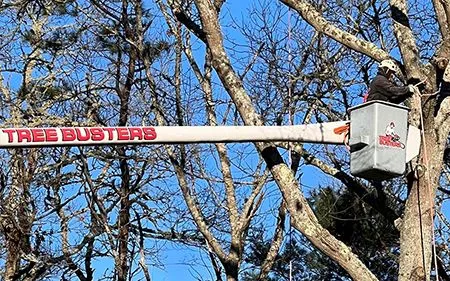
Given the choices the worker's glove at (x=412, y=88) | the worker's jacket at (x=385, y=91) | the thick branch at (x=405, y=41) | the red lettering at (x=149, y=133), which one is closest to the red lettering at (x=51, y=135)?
the red lettering at (x=149, y=133)

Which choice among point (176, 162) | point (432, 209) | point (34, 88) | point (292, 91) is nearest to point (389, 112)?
point (432, 209)

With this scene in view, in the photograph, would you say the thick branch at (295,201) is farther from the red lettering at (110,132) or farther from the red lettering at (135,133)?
the red lettering at (110,132)

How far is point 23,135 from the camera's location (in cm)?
566

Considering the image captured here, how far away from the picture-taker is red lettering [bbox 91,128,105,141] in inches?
230

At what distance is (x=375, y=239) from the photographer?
1445 centimetres

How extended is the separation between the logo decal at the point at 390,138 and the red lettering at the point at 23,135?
237cm

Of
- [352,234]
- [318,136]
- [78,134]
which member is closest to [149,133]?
[78,134]

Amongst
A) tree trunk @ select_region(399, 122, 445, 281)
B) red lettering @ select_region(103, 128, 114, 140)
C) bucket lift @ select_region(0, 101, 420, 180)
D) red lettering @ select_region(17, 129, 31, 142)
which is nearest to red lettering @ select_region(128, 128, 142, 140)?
bucket lift @ select_region(0, 101, 420, 180)

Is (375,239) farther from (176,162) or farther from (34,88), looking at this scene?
(34,88)

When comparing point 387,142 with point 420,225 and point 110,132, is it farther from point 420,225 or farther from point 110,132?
point 110,132

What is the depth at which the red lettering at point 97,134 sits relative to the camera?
584 cm

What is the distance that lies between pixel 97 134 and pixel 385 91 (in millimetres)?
2134

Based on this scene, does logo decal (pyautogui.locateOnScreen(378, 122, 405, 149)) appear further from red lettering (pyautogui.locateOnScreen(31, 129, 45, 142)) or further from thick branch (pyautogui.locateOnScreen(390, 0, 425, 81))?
red lettering (pyautogui.locateOnScreen(31, 129, 45, 142))

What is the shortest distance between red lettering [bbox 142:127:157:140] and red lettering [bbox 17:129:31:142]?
75cm
